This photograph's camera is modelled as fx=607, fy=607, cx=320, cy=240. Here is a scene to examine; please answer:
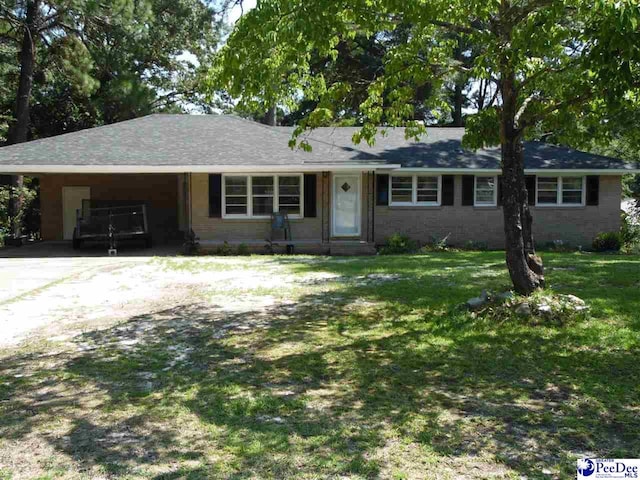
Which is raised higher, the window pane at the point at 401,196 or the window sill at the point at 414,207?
the window pane at the point at 401,196

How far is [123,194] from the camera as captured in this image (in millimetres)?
21938

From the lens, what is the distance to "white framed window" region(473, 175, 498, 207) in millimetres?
19719

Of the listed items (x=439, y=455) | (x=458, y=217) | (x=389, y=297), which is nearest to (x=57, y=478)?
(x=439, y=455)

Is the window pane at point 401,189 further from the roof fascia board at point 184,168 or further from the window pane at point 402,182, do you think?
the roof fascia board at point 184,168

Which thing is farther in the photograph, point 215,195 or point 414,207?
point 414,207

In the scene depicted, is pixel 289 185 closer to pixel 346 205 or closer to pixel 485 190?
pixel 346 205

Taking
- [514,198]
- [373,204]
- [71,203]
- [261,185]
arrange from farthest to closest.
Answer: [71,203] < [373,204] < [261,185] < [514,198]

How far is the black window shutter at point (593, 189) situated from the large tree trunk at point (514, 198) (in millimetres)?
13150

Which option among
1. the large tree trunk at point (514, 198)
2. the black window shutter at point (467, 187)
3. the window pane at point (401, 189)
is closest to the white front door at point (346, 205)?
the window pane at point (401, 189)

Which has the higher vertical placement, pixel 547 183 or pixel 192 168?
pixel 192 168

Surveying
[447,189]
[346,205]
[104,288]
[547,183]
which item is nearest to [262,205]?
[346,205]

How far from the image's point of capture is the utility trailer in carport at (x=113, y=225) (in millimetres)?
17953

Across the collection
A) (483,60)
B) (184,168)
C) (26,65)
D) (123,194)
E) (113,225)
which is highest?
(26,65)

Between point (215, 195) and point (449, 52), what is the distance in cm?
1029
